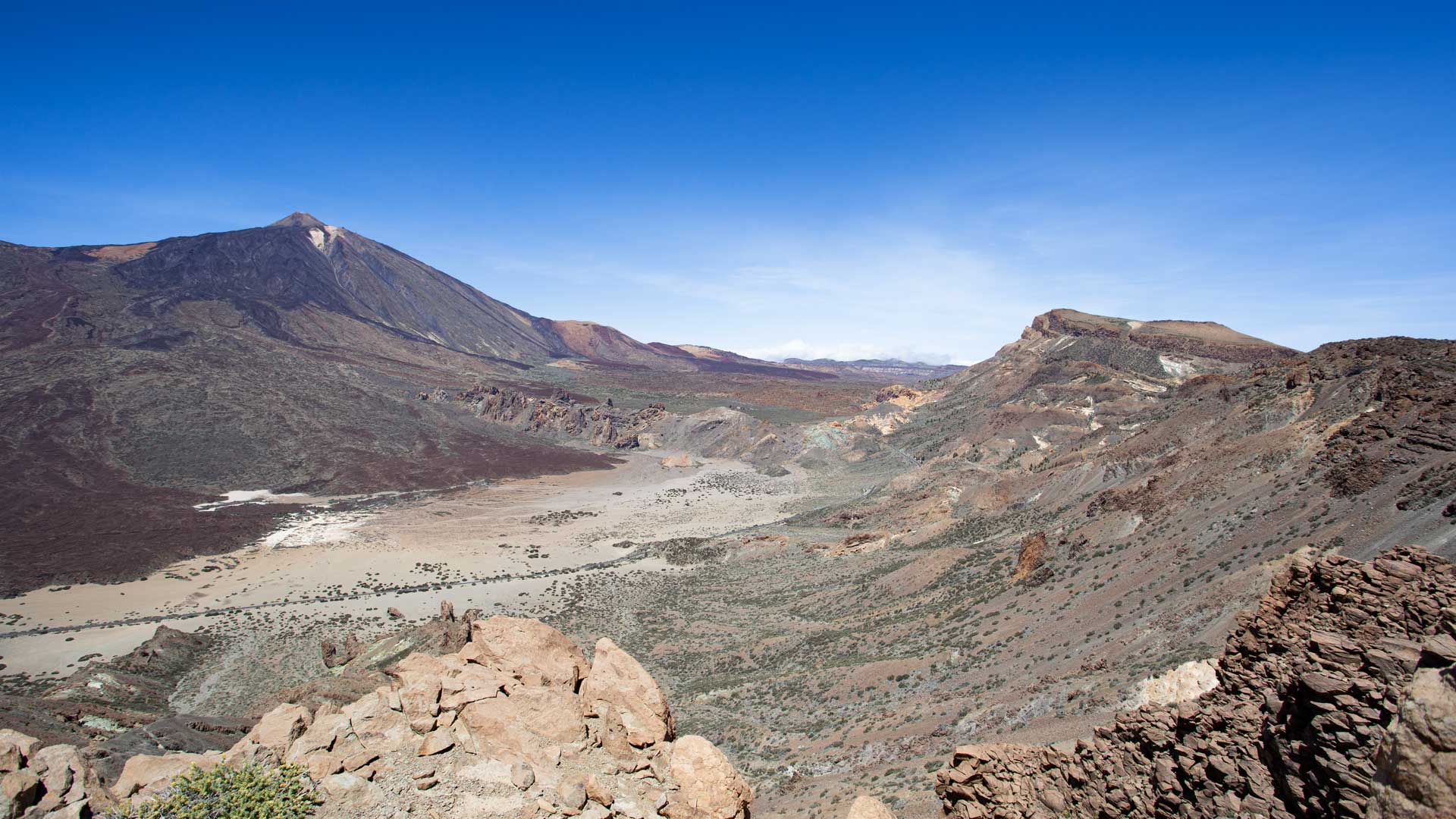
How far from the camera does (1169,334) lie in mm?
68938

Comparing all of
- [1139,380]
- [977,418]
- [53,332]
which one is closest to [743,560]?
[977,418]

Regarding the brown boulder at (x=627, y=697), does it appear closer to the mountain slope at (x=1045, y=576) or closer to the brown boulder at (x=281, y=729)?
the brown boulder at (x=281, y=729)

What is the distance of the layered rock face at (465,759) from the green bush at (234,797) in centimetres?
18

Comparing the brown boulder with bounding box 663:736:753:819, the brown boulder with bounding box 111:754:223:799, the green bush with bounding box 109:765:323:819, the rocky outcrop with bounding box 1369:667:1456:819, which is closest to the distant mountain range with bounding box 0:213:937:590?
the brown boulder with bounding box 111:754:223:799

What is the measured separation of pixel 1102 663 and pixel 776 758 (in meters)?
7.12

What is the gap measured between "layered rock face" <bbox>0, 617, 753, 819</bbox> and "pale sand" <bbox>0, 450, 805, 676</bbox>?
64.2ft

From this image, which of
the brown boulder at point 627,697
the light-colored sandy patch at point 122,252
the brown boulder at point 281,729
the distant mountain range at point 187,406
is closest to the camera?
the brown boulder at point 281,729

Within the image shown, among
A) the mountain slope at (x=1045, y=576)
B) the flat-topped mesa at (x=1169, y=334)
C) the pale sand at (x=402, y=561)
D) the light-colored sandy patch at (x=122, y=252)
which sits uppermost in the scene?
the light-colored sandy patch at (x=122, y=252)

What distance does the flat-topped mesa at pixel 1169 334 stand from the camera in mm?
63719

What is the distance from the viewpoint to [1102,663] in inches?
509

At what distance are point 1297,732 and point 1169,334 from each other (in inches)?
3032

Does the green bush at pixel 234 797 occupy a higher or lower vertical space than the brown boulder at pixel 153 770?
higher

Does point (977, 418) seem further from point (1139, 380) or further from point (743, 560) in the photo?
point (743, 560)

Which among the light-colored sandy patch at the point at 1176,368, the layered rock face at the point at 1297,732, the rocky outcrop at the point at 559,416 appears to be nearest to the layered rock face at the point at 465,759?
the layered rock face at the point at 1297,732
